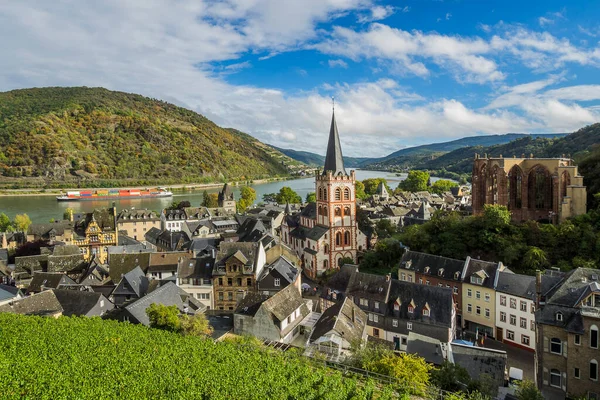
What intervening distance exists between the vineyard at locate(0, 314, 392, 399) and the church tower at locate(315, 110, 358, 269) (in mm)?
28826

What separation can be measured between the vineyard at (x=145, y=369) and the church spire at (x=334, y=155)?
105ft

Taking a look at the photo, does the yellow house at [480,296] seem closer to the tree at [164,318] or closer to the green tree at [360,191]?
the tree at [164,318]

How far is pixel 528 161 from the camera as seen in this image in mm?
43375

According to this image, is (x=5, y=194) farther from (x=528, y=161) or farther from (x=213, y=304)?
(x=528, y=161)

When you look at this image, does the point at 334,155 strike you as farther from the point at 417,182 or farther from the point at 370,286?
the point at 417,182

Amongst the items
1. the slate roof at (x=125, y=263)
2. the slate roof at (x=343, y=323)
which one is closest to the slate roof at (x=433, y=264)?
the slate roof at (x=343, y=323)

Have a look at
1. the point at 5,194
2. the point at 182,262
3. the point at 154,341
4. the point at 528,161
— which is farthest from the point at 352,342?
the point at 5,194

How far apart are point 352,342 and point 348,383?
7.72 m

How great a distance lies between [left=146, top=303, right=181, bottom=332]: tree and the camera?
25.0m

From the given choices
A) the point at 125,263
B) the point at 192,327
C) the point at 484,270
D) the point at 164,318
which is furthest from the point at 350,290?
the point at 125,263

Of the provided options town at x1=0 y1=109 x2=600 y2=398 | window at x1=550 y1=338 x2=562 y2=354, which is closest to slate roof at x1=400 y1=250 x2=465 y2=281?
town at x1=0 y1=109 x2=600 y2=398

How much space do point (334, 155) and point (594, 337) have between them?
36.2m

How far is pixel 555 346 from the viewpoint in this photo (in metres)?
21.1

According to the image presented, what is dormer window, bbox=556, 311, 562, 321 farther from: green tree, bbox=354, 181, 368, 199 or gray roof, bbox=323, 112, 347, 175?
green tree, bbox=354, 181, 368, 199
